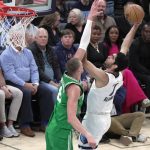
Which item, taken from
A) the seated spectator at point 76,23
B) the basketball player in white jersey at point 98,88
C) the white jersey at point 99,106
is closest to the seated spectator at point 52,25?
the seated spectator at point 76,23

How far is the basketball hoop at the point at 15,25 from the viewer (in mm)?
9438

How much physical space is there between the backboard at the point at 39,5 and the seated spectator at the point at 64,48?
546 mm

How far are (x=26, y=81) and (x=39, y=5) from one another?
1702 millimetres

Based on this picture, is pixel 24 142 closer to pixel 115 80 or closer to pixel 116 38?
pixel 115 80

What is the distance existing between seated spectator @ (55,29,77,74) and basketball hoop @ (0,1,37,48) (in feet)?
3.21

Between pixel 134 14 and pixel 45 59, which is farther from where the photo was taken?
pixel 45 59

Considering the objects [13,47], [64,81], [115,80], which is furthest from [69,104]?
[13,47]

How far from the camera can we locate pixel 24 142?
909 cm

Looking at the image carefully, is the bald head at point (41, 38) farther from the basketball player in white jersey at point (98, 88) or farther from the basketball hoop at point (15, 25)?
the basketball player in white jersey at point (98, 88)

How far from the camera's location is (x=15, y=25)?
31.8 feet

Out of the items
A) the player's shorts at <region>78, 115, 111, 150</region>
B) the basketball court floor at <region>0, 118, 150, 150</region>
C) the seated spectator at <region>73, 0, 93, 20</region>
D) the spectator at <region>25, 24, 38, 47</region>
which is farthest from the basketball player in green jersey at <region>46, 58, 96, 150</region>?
the seated spectator at <region>73, 0, 93, 20</region>

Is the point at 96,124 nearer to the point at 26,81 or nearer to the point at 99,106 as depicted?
the point at 99,106

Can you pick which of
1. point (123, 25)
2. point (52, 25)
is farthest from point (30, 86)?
point (123, 25)

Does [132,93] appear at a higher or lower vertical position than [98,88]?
lower
